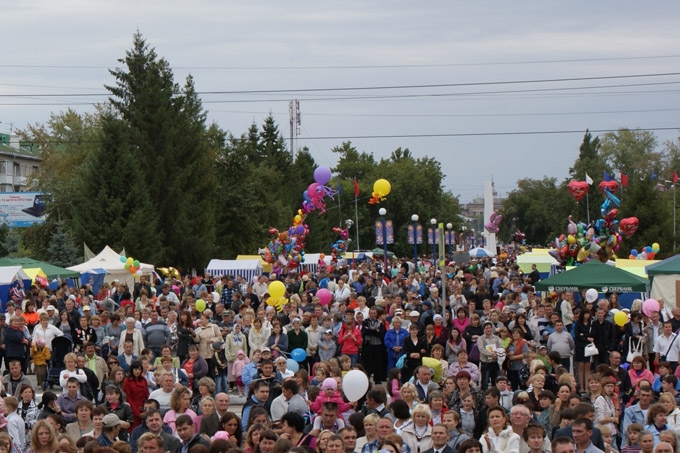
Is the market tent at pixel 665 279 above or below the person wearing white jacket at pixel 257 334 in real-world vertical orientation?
above

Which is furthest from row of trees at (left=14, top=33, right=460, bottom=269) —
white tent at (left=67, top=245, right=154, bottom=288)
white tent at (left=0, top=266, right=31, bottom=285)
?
white tent at (left=0, top=266, right=31, bottom=285)

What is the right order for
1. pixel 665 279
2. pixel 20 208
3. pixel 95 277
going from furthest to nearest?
pixel 20 208, pixel 95 277, pixel 665 279

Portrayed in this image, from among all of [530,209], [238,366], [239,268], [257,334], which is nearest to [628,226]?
[239,268]

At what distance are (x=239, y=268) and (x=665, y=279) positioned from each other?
2249 centimetres

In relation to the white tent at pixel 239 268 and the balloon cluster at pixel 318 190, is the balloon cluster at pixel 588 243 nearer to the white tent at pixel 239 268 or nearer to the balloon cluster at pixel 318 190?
the balloon cluster at pixel 318 190

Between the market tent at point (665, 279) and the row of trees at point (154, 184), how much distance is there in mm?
32078

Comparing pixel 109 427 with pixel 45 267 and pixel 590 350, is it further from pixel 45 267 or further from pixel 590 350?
pixel 45 267

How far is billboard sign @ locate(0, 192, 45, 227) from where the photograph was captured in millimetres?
74125

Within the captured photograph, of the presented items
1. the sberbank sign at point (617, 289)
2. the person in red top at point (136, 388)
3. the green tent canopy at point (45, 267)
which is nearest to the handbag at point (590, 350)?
the sberbank sign at point (617, 289)

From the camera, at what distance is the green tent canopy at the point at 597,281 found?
2150cm

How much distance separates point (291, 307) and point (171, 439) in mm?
10724

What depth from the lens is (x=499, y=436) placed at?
10156 mm

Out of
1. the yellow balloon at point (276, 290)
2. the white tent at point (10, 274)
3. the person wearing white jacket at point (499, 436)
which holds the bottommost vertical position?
the person wearing white jacket at point (499, 436)

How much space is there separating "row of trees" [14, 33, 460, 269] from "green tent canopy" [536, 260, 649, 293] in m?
32.0
